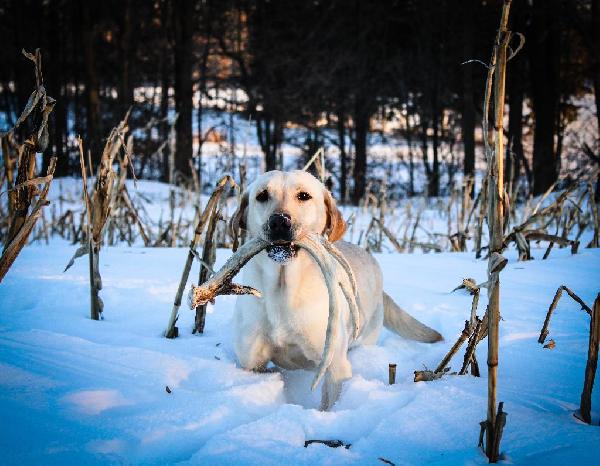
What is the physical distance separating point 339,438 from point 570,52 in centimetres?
1849

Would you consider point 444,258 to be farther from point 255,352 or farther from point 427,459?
point 427,459

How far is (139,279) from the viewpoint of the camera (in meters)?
3.38

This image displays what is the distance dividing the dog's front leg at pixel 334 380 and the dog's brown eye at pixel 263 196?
0.75 metres

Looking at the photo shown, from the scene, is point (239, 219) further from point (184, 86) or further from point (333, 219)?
point (184, 86)

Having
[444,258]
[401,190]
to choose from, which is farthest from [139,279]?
[401,190]

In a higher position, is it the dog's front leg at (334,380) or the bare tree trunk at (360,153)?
the bare tree trunk at (360,153)

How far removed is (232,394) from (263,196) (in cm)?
89

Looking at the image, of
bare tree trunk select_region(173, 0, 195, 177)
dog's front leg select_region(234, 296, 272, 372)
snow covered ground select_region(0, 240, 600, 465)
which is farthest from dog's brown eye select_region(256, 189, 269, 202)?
bare tree trunk select_region(173, 0, 195, 177)

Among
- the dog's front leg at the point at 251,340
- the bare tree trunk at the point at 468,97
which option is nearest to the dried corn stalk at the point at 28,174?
the dog's front leg at the point at 251,340

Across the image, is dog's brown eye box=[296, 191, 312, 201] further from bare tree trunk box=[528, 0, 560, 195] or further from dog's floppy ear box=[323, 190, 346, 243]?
bare tree trunk box=[528, 0, 560, 195]

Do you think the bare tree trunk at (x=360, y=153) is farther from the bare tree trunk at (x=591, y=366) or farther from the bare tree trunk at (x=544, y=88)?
the bare tree trunk at (x=591, y=366)

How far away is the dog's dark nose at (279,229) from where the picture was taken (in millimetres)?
1937

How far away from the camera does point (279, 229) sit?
1.94 metres

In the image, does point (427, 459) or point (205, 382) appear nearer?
point (427, 459)
